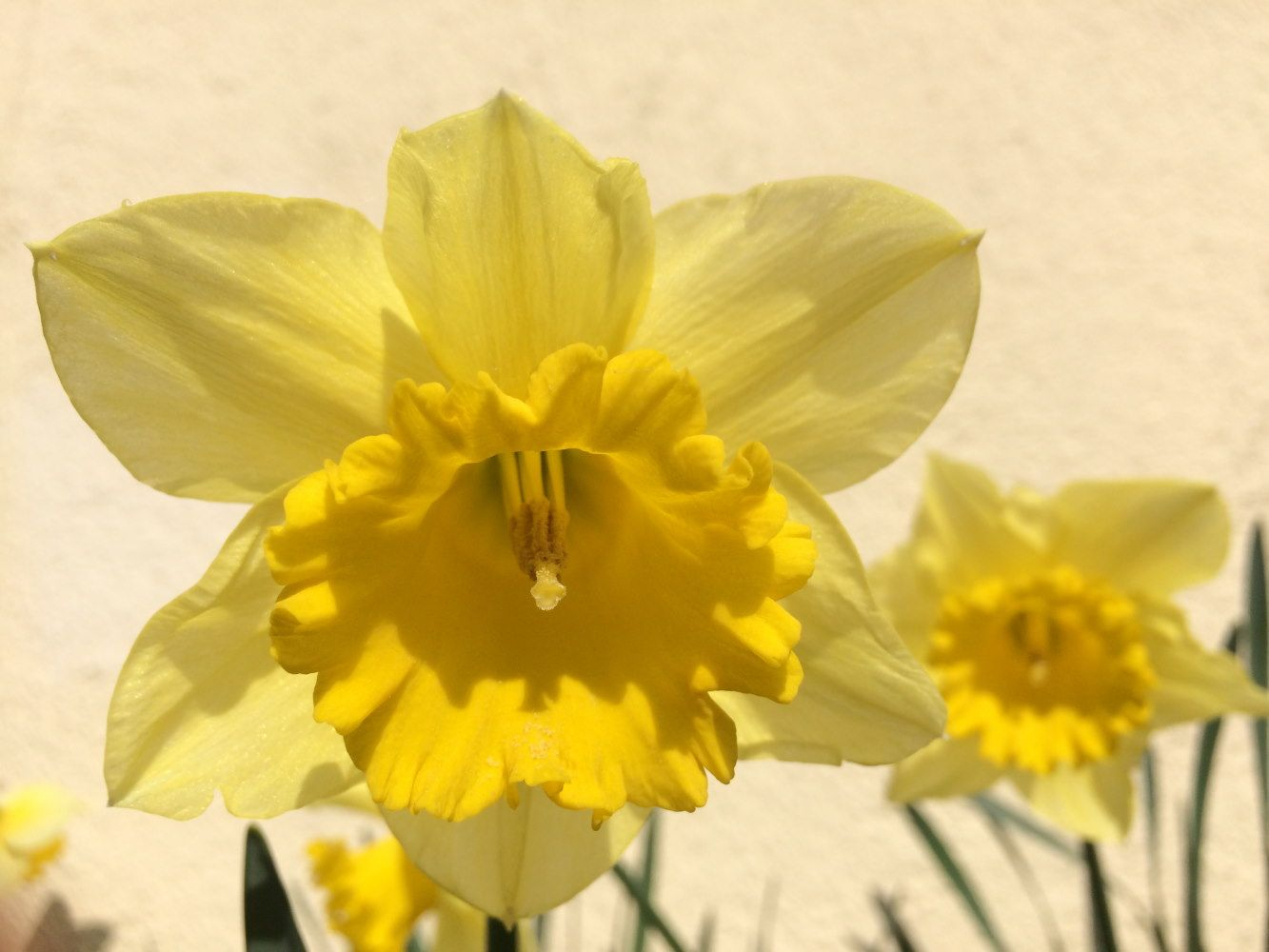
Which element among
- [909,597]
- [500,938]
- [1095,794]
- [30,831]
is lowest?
[30,831]

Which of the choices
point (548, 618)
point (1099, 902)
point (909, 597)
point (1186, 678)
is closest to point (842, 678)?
point (548, 618)

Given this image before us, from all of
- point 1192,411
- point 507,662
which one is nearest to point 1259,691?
point 507,662

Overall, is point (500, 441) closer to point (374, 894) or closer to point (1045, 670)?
point (374, 894)

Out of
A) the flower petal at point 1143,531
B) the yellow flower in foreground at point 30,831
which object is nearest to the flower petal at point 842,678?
the flower petal at point 1143,531

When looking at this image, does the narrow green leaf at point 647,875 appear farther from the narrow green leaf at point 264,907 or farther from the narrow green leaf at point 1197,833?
the narrow green leaf at point 1197,833

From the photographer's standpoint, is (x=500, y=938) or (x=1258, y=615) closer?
(x=500, y=938)

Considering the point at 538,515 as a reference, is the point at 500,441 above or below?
above

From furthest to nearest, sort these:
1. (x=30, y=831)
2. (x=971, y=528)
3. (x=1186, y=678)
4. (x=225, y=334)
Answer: (x=30, y=831) → (x=971, y=528) → (x=1186, y=678) → (x=225, y=334)

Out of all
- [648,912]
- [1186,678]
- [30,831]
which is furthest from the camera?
[30,831]
